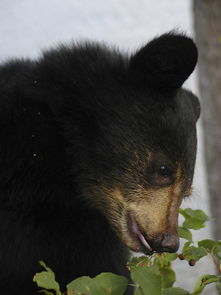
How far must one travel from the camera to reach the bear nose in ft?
7.83

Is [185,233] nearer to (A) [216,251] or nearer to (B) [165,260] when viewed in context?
(B) [165,260]

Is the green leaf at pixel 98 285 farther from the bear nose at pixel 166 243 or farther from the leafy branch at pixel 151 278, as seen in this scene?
the bear nose at pixel 166 243

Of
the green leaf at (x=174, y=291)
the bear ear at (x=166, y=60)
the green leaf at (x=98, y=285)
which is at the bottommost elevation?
the green leaf at (x=174, y=291)

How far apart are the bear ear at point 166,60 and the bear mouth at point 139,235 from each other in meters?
0.57

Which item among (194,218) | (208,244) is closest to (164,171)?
(194,218)

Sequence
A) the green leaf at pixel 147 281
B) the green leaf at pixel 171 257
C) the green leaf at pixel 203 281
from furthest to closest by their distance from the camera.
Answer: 1. the green leaf at pixel 171 257
2. the green leaf at pixel 203 281
3. the green leaf at pixel 147 281

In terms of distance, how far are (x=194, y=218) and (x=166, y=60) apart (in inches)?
26.3

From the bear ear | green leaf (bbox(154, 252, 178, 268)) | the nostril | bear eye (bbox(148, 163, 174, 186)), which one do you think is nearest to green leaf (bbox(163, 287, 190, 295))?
green leaf (bbox(154, 252, 178, 268))

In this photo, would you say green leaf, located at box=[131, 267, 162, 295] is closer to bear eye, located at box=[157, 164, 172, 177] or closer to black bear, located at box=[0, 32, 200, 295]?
black bear, located at box=[0, 32, 200, 295]

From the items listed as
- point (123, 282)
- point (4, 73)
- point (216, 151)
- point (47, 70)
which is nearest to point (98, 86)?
point (47, 70)

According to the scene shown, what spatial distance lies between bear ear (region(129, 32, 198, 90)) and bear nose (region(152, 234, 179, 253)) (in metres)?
0.62

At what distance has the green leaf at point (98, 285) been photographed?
174 cm

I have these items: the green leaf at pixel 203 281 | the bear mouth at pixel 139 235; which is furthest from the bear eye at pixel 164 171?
the green leaf at pixel 203 281

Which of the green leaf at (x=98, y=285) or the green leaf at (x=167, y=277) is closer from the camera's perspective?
the green leaf at (x=98, y=285)
